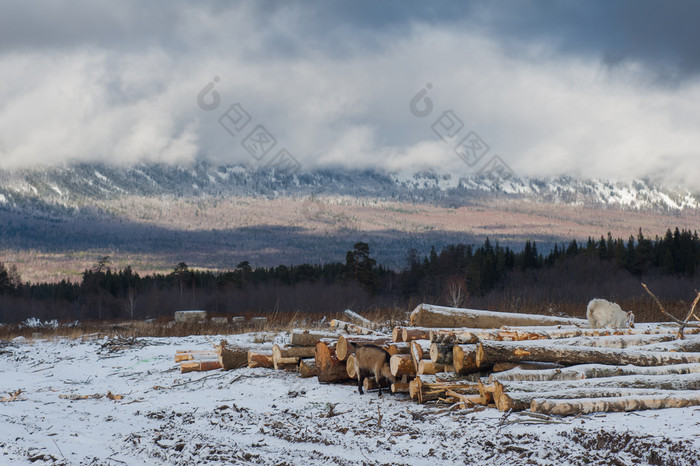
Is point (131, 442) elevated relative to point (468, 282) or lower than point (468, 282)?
elevated

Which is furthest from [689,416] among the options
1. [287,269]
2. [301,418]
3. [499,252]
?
[287,269]

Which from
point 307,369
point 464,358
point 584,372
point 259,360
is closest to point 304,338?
point 307,369

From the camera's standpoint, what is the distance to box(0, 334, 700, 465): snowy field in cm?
649

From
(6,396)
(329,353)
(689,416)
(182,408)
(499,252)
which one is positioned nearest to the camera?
(689,416)

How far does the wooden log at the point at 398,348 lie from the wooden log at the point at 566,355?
1639 millimetres

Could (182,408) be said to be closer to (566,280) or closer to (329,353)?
(329,353)

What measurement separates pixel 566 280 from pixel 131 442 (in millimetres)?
75776

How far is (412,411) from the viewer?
343 inches

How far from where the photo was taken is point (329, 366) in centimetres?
1117

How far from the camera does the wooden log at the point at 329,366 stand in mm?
11164

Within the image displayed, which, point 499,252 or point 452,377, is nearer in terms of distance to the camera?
point 452,377

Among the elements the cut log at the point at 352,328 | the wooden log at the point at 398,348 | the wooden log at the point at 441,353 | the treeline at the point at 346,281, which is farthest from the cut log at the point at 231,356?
the treeline at the point at 346,281

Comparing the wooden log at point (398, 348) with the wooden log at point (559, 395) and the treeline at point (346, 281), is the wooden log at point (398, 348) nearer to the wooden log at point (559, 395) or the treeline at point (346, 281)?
the wooden log at point (559, 395)

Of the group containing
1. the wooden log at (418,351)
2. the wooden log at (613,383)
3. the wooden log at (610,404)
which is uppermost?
the wooden log at (418,351)
